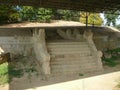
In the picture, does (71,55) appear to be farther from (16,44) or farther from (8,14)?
(8,14)

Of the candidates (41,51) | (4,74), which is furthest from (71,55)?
(4,74)

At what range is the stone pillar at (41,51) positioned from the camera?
1110 cm

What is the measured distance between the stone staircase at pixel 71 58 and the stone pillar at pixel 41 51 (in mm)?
444

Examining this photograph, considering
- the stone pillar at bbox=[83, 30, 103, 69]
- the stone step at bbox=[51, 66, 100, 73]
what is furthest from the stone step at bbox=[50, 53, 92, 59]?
the stone step at bbox=[51, 66, 100, 73]

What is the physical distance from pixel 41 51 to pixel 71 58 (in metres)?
1.77

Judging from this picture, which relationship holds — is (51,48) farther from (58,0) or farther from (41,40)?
(58,0)

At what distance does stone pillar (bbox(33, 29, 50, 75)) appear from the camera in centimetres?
1110

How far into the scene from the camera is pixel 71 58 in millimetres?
12383

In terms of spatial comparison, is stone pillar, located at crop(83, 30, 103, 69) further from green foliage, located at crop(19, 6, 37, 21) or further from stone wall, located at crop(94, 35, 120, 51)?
green foliage, located at crop(19, 6, 37, 21)

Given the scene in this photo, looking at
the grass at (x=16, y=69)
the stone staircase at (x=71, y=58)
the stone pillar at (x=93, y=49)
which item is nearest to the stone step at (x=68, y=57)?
the stone staircase at (x=71, y=58)

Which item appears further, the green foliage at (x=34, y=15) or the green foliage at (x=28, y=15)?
the green foliage at (x=28, y=15)

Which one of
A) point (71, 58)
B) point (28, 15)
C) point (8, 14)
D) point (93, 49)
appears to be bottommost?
point (71, 58)

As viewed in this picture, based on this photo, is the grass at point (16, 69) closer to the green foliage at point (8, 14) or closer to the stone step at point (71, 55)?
the stone step at point (71, 55)

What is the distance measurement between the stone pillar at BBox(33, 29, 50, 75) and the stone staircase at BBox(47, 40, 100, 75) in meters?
0.44
